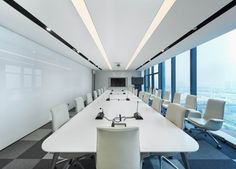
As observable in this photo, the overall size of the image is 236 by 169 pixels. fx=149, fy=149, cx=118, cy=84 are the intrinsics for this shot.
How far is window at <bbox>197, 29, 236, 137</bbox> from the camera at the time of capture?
371 centimetres

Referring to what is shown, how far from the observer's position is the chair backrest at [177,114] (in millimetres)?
2084

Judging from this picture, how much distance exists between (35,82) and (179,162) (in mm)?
4018

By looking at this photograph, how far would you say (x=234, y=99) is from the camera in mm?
3613

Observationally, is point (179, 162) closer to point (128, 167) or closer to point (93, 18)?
point (128, 167)

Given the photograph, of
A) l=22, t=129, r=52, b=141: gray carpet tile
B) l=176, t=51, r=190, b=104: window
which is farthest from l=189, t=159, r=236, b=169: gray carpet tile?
l=22, t=129, r=52, b=141: gray carpet tile

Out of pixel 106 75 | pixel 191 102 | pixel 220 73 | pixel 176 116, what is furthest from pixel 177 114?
pixel 106 75

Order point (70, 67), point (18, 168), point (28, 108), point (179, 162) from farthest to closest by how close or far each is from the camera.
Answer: point (70, 67) < point (28, 108) < point (179, 162) < point (18, 168)

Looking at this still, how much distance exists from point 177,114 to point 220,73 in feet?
9.25

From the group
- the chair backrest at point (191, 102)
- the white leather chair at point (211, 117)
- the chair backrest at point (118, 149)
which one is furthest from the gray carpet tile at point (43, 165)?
the chair backrest at point (191, 102)

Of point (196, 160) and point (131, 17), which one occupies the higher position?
point (131, 17)

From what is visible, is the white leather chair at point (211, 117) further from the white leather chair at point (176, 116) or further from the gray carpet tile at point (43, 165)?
the gray carpet tile at point (43, 165)

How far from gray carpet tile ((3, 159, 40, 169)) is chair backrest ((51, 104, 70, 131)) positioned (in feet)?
3.01

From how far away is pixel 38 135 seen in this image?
386 centimetres

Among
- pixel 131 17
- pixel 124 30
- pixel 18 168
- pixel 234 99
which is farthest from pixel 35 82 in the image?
pixel 234 99
